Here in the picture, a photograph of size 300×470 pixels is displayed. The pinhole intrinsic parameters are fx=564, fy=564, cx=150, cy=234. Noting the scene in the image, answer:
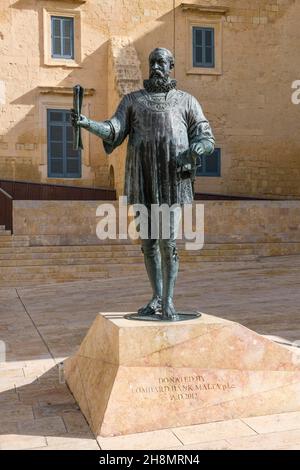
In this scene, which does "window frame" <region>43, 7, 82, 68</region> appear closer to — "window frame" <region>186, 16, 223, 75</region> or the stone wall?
"window frame" <region>186, 16, 223, 75</region>

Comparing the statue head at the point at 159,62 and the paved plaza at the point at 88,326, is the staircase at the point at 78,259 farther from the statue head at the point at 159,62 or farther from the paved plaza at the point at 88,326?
the statue head at the point at 159,62

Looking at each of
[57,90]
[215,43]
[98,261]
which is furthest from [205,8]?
[98,261]

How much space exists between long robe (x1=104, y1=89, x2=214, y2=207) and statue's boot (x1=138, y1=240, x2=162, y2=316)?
0.36 metres

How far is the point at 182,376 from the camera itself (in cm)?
391

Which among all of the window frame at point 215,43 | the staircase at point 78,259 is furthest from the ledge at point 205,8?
the staircase at point 78,259

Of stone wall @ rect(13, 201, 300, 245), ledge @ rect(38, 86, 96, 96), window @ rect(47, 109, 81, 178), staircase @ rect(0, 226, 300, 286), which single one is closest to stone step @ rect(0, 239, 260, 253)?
staircase @ rect(0, 226, 300, 286)

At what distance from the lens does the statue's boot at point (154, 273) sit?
4379 mm

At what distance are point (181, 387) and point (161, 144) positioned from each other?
5.75 feet

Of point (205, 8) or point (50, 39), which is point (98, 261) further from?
point (205, 8)

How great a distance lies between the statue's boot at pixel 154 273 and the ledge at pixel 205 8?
56.6 ft

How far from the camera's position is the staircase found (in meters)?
12.0

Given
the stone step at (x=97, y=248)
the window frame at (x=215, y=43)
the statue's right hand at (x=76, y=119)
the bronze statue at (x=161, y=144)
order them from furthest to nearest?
the window frame at (x=215, y=43), the stone step at (x=97, y=248), the bronze statue at (x=161, y=144), the statue's right hand at (x=76, y=119)

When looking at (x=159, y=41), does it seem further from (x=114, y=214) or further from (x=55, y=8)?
(x=114, y=214)

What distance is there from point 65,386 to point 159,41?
16.8m
